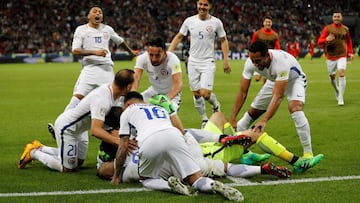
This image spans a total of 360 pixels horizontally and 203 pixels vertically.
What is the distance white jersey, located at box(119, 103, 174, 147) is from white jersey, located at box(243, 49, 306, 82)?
7.81 ft

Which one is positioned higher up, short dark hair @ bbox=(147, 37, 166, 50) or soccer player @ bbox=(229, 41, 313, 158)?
short dark hair @ bbox=(147, 37, 166, 50)

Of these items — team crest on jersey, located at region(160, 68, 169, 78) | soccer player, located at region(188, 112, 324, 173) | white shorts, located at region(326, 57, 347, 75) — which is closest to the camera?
soccer player, located at region(188, 112, 324, 173)

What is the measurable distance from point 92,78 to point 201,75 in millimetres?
2848

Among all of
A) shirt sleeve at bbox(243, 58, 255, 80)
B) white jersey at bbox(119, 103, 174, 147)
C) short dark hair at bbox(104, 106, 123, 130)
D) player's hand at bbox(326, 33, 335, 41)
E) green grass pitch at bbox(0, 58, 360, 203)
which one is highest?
shirt sleeve at bbox(243, 58, 255, 80)

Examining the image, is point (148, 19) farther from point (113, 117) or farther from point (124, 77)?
point (124, 77)

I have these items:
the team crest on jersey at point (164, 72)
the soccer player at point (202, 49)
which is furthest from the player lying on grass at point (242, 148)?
the soccer player at point (202, 49)

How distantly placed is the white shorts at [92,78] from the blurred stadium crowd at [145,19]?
42421mm

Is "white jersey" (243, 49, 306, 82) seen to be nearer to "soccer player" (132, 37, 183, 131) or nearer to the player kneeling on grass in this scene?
the player kneeling on grass

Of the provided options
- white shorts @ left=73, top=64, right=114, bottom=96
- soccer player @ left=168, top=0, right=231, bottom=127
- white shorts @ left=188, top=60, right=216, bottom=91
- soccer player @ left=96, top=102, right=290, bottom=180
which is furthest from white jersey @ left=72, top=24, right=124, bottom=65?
soccer player @ left=96, top=102, right=290, bottom=180

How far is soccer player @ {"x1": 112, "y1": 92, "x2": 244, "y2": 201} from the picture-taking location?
24.0ft

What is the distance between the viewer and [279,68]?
372 inches

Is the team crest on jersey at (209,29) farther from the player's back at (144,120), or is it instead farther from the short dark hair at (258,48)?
the player's back at (144,120)

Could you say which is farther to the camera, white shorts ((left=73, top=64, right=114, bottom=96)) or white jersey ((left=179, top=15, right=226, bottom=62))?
white jersey ((left=179, top=15, right=226, bottom=62))

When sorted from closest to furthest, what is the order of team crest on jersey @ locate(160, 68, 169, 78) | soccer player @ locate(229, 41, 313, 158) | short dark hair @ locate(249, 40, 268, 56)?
1. short dark hair @ locate(249, 40, 268, 56)
2. soccer player @ locate(229, 41, 313, 158)
3. team crest on jersey @ locate(160, 68, 169, 78)
